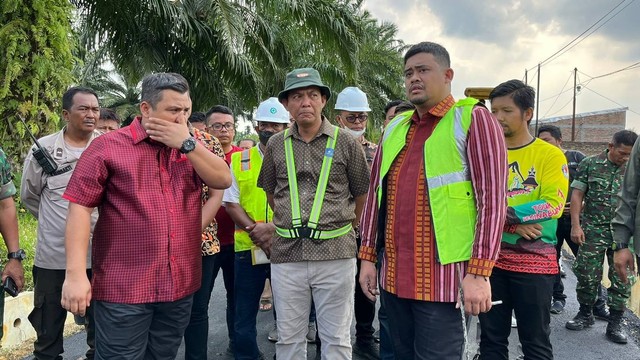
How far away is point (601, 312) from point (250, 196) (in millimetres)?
4139

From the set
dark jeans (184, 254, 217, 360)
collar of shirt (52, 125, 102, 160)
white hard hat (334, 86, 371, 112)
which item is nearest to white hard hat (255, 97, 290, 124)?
white hard hat (334, 86, 371, 112)

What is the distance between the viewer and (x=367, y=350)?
13.0ft

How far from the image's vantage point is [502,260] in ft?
9.27

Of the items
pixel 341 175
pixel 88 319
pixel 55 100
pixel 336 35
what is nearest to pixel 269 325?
pixel 88 319

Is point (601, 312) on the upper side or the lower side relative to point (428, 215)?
lower

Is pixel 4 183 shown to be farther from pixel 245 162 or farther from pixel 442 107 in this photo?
pixel 442 107

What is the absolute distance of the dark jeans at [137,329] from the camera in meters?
2.13

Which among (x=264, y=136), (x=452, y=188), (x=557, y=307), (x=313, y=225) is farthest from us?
(x=557, y=307)

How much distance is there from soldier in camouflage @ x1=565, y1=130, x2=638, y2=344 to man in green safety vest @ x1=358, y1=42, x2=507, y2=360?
3.27m

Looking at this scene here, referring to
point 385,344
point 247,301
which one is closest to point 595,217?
point 385,344

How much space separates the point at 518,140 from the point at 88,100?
2.98 metres

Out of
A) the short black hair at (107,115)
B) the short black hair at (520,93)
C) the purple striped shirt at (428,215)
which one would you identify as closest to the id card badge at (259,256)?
the purple striped shirt at (428,215)

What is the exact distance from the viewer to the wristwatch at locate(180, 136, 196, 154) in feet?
7.10

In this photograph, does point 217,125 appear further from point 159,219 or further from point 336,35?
point 336,35
